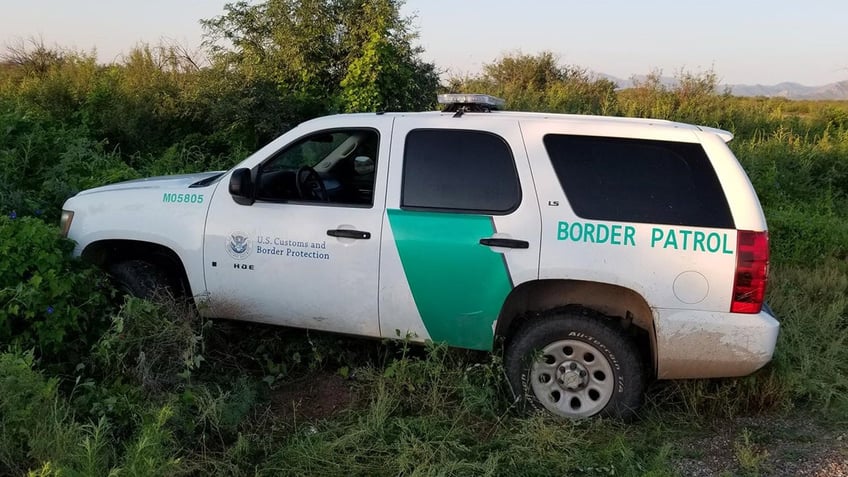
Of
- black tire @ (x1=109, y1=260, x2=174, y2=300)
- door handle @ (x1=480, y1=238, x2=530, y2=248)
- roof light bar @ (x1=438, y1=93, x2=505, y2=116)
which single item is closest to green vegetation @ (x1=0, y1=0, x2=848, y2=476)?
black tire @ (x1=109, y1=260, x2=174, y2=300)

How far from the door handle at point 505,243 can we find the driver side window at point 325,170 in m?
0.80

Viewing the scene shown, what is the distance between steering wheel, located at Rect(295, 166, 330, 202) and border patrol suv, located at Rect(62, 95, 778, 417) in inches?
1.2

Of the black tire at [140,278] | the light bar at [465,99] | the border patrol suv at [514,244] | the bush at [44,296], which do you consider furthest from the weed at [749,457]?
the bush at [44,296]

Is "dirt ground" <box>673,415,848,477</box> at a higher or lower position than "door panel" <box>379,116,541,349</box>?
lower

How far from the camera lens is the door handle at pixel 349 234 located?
4.13 metres

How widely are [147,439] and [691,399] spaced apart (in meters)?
3.20

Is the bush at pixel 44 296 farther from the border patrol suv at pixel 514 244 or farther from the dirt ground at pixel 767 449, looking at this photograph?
the dirt ground at pixel 767 449

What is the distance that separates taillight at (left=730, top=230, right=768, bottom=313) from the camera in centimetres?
360

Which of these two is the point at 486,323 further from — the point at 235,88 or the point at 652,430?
the point at 235,88

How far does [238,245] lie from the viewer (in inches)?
173

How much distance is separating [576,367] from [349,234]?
1.60 m

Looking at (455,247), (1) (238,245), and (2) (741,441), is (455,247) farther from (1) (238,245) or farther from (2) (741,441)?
(2) (741,441)

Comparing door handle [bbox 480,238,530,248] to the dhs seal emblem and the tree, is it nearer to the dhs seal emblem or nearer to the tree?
the dhs seal emblem

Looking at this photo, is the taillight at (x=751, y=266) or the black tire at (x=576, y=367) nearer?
the taillight at (x=751, y=266)
